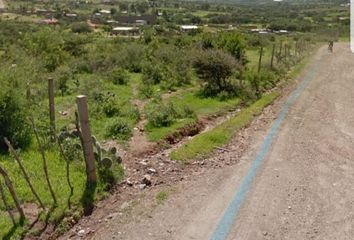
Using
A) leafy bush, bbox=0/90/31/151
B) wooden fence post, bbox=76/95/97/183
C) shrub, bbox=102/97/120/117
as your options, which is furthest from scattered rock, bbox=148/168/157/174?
shrub, bbox=102/97/120/117

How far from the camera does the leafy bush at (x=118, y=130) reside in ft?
35.3

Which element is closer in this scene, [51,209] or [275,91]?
[51,209]

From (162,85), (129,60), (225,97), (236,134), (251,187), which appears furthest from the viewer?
(129,60)

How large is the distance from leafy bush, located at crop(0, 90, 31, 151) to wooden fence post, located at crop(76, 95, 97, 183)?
2822 mm

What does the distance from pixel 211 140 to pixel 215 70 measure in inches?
268

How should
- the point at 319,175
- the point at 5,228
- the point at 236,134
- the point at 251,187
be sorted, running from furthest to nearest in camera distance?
1. the point at 236,134
2. the point at 319,175
3. the point at 251,187
4. the point at 5,228

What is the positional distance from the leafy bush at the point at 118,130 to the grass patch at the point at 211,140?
1712 millimetres

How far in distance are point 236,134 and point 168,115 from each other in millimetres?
2238

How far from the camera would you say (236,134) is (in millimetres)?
11289

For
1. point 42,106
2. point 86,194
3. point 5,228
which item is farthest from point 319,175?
point 42,106

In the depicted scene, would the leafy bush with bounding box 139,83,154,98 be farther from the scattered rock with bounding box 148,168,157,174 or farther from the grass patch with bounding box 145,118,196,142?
the scattered rock with bounding box 148,168,157,174

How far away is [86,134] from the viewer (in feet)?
23.3

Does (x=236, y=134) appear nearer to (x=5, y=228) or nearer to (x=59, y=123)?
(x=59, y=123)

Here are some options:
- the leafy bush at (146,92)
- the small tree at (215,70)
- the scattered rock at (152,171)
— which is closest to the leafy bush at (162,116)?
the scattered rock at (152,171)
